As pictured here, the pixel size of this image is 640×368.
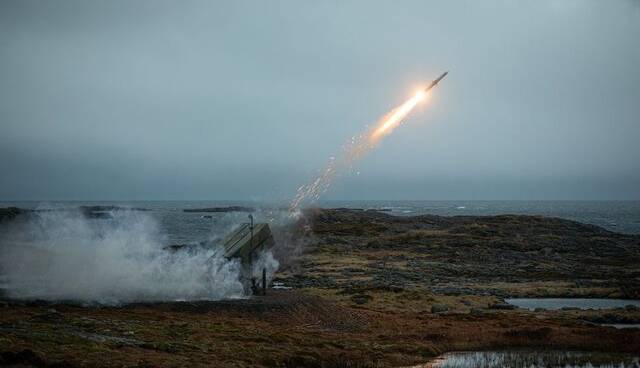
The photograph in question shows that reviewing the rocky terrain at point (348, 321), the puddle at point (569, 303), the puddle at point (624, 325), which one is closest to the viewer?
the rocky terrain at point (348, 321)

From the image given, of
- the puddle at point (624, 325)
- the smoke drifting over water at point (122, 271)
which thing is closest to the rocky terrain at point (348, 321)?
the puddle at point (624, 325)

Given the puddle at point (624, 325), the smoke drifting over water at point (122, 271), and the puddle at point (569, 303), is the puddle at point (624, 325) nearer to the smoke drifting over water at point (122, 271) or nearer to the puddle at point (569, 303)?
the puddle at point (569, 303)

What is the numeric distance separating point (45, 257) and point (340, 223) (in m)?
63.1

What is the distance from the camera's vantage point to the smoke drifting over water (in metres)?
27.3

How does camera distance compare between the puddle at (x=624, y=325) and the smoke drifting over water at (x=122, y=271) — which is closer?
the puddle at (x=624, y=325)

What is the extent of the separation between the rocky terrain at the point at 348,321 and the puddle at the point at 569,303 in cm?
118

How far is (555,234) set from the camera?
3127 inches

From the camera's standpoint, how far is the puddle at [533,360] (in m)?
18.0

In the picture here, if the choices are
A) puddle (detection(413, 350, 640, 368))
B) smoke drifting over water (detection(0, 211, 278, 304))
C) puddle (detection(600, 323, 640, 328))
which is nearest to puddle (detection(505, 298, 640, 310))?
puddle (detection(600, 323, 640, 328))

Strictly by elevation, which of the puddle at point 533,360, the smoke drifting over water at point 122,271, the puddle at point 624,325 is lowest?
the puddle at point 624,325

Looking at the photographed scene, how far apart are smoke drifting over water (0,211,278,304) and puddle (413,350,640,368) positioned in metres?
14.0

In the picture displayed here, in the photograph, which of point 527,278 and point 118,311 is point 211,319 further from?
point 527,278

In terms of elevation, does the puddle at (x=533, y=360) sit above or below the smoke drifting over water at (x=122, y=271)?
below

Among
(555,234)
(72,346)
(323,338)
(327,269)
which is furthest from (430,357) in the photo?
(555,234)
